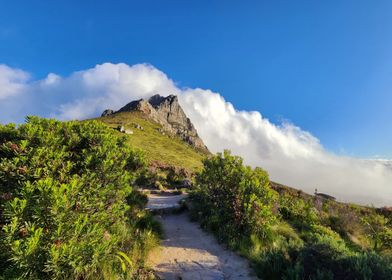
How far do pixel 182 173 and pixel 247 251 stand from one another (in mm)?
18304

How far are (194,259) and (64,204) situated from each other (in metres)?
4.95

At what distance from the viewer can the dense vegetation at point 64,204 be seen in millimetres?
4785

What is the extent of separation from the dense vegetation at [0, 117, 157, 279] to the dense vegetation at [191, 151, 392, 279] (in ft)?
10.4

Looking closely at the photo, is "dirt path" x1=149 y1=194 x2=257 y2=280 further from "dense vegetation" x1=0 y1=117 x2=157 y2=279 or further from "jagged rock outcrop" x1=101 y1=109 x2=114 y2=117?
"jagged rock outcrop" x1=101 y1=109 x2=114 y2=117

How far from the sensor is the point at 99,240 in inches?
224

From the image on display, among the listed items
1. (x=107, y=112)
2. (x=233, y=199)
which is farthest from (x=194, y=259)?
(x=107, y=112)

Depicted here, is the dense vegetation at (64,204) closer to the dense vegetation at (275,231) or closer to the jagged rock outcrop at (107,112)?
the dense vegetation at (275,231)

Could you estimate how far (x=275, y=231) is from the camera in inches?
414

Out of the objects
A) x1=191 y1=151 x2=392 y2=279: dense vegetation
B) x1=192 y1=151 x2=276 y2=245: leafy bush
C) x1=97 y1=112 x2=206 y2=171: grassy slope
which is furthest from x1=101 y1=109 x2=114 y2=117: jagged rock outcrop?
x1=191 y1=151 x2=392 y2=279: dense vegetation

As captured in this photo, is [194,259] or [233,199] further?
[233,199]

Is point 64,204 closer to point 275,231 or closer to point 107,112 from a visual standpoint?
point 275,231

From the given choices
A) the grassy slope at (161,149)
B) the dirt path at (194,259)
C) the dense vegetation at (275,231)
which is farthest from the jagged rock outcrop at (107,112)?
the dirt path at (194,259)

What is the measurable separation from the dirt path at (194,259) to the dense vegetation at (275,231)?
0.44 metres

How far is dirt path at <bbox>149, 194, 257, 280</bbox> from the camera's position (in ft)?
24.7
